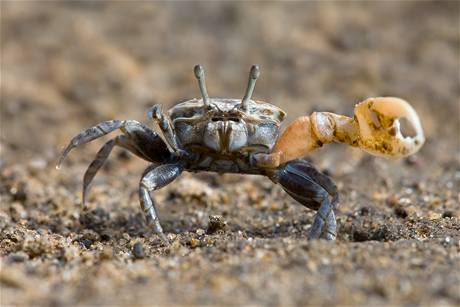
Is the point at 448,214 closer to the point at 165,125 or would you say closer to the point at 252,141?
the point at 252,141

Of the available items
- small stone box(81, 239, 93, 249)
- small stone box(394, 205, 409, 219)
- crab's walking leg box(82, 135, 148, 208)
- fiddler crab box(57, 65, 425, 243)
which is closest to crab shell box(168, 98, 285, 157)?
fiddler crab box(57, 65, 425, 243)

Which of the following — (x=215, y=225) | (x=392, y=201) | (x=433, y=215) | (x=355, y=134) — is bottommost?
(x=215, y=225)

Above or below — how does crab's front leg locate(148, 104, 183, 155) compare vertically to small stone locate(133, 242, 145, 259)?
above

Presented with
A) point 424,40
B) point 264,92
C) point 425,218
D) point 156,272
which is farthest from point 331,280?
point 424,40

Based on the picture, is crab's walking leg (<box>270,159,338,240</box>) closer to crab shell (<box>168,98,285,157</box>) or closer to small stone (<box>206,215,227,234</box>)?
crab shell (<box>168,98,285,157</box>)

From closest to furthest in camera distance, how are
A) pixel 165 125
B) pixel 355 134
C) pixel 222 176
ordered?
pixel 355 134, pixel 165 125, pixel 222 176

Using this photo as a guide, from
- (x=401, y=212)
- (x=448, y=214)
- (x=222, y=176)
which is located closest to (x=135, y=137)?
(x=401, y=212)
